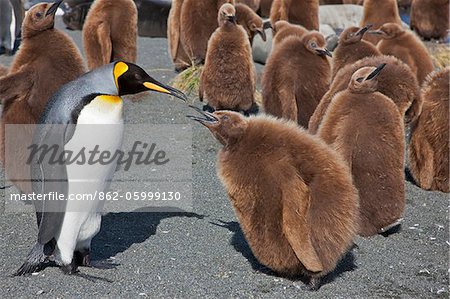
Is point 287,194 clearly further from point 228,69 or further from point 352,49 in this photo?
point 352,49

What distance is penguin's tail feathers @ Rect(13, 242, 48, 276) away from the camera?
414 cm

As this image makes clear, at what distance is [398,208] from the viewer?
199 inches

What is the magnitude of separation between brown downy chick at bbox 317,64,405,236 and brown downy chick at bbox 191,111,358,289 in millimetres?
712

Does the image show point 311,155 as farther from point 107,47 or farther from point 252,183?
point 107,47

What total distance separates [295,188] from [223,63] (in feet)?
10.7

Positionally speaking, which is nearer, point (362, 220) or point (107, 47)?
point (362, 220)

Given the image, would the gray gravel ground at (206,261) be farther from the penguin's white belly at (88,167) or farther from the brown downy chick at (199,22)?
the brown downy chick at (199,22)

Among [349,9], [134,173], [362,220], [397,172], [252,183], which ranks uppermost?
[252,183]

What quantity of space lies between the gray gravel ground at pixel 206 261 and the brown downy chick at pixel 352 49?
72.7 inches

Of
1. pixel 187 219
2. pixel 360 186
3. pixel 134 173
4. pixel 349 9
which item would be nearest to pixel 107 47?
pixel 134 173

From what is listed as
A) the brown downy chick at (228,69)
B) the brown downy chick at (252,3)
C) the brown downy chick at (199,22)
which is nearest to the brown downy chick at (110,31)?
the brown downy chick at (228,69)

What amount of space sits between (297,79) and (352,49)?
3.27 ft

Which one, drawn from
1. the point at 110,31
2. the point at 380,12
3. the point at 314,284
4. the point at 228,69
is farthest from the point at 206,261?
the point at 380,12

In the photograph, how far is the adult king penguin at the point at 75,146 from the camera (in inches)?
159
